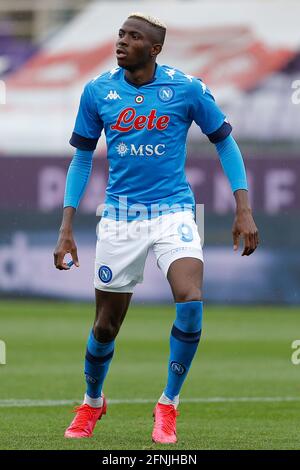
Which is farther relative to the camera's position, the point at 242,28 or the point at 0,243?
the point at 242,28

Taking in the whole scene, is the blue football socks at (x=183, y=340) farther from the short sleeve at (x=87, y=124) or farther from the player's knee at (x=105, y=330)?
the short sleeve at (x=87, y=124)

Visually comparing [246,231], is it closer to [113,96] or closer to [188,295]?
[188,295]

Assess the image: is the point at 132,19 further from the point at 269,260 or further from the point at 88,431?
the point at 269,260

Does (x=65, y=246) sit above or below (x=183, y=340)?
above

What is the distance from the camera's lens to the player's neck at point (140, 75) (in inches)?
266

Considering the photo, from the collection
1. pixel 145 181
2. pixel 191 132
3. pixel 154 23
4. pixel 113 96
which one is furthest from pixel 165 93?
pixel 191 132

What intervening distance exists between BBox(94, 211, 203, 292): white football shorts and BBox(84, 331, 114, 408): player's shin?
0.36 m

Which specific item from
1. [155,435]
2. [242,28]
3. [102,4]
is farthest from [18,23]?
[155,435]

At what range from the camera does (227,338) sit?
13.6 metres

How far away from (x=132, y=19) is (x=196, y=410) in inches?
109

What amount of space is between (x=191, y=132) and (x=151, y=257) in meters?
3.71

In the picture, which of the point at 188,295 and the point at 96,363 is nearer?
the point at 188,295

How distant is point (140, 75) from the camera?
6.76 metres

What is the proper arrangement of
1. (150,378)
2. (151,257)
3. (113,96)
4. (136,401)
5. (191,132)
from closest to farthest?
1. (113,96)
2. (136,401)
3. (150,378)
4. (151,257)
5. (191,132)
